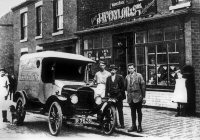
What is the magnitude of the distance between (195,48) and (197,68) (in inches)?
26.7

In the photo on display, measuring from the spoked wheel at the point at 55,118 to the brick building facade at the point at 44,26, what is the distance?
31.3ft

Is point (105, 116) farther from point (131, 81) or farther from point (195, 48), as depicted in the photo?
point (195, 48)

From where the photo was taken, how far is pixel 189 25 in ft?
38.0

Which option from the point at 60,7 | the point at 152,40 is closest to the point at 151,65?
the point at 152,40

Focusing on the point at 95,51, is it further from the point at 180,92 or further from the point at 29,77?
the point at 29,77

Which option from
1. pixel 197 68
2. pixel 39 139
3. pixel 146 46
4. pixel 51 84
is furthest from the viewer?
pixel 146 46

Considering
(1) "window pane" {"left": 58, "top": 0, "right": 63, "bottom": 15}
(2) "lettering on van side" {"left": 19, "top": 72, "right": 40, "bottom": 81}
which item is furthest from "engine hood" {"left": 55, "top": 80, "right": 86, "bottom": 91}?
(1) "window pane" {"left": 58, "top": 0, "right": 63, "bottom": 15}

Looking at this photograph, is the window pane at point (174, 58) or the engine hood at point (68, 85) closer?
the engine hood at point (68, 85)

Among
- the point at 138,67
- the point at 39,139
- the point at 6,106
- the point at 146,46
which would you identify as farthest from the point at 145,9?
the point at 39,139

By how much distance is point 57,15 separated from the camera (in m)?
19.7

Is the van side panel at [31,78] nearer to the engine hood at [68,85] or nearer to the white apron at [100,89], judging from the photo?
the engine hood at [68,85]

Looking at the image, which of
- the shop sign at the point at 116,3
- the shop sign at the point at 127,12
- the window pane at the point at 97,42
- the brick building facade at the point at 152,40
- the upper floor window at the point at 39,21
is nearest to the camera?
the brick building facade at the point at 152,40

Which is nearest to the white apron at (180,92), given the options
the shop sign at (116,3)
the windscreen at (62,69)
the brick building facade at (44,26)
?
the windscreen at (62,69)

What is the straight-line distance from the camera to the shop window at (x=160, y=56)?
40.3 feet
